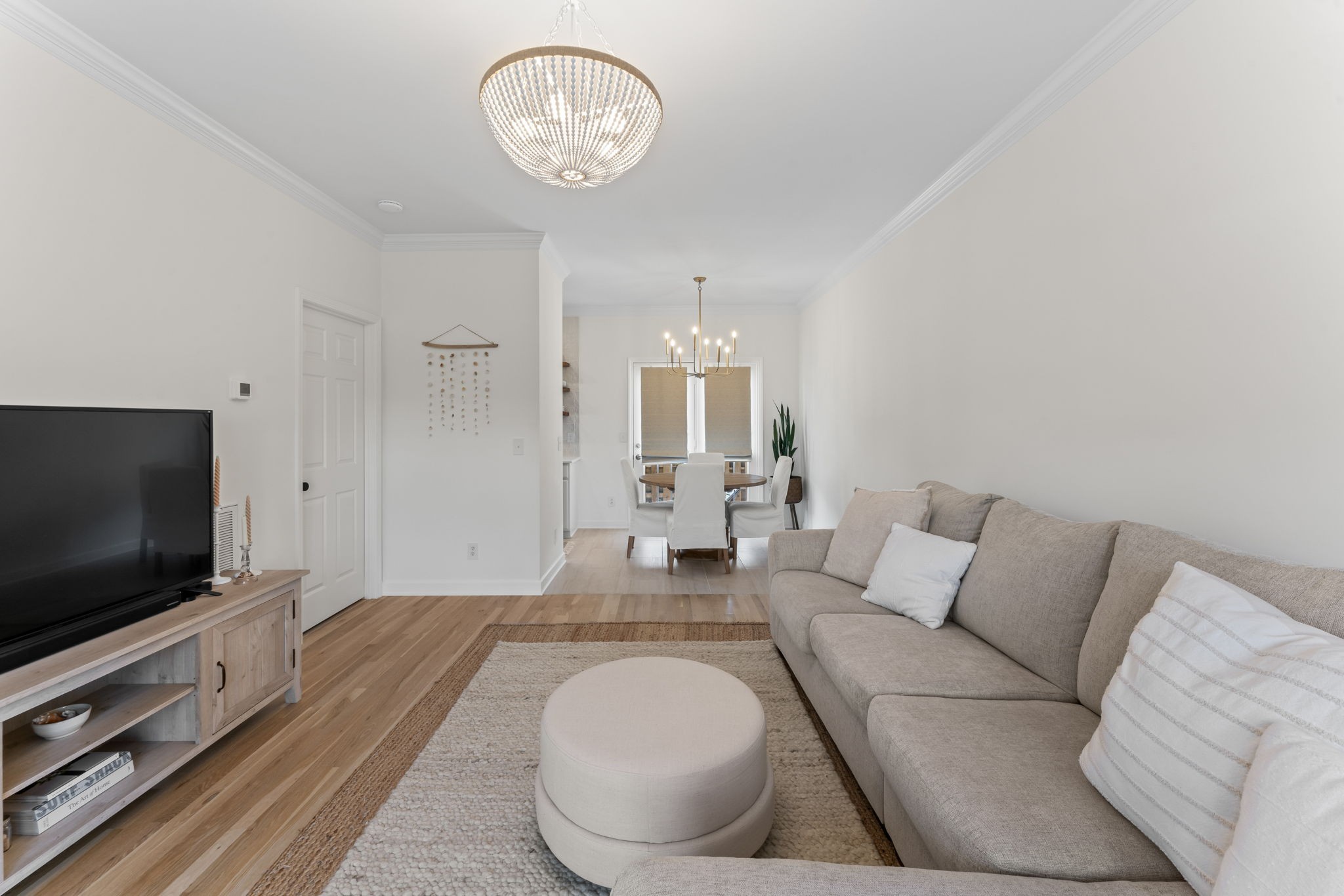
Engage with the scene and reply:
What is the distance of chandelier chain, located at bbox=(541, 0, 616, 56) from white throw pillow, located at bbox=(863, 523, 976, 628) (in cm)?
217

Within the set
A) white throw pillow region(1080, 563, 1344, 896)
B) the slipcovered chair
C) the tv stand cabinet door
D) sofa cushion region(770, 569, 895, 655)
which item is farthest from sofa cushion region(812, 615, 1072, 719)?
the slipcovered chair

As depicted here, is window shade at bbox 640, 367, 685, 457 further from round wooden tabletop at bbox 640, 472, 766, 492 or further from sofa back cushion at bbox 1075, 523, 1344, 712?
sofa back cushion at bbox 1075, 523, 1344, 712

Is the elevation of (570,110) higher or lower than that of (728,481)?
higher

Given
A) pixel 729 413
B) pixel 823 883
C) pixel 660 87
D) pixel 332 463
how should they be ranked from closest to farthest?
pixel 823 883 → pixel 660 87 → pixel 332 463 → pixel 729 413

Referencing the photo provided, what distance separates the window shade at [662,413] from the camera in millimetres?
6621

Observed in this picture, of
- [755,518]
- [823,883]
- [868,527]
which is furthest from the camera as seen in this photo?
[755,518]

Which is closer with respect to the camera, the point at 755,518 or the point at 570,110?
the point at 570,110

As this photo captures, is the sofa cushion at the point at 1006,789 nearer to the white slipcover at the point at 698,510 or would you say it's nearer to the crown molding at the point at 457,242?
the white slipcover at the point at 698,510

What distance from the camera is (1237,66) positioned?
4.98 ft

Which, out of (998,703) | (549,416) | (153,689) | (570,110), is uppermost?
(570,110)

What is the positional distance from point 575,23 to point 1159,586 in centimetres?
233

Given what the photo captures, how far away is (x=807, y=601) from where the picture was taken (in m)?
2.43

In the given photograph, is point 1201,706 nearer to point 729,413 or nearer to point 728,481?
point 728,481

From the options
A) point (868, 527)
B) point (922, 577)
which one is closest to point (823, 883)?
point (922, 577)
